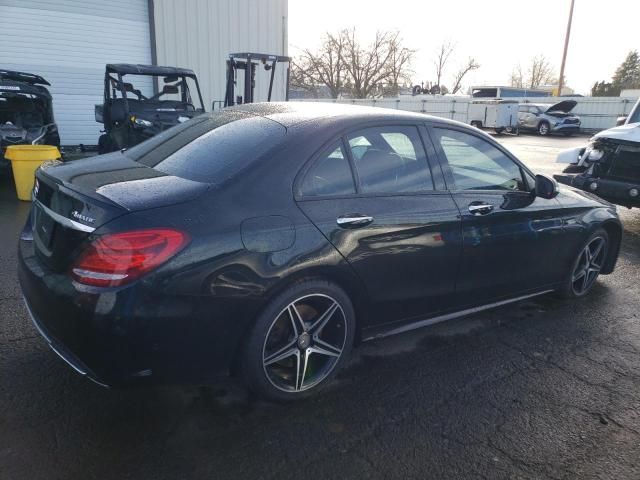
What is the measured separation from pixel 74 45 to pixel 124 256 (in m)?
13.4

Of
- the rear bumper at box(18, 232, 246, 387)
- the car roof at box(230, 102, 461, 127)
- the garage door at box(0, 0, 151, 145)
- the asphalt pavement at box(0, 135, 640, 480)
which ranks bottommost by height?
the asphalt pavement at box(0, 135, 640, 480)

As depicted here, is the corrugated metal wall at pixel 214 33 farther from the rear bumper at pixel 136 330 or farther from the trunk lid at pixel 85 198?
the rear bumper at pixel 136 330

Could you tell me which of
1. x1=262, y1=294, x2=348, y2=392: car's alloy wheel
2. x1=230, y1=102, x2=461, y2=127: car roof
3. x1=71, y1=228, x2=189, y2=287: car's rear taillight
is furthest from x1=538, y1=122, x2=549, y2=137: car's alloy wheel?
x1=71, y1=228, x2=189, y2=287: car's rear taillight

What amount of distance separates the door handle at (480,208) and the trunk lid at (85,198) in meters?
1.80

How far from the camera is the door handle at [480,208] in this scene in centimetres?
333

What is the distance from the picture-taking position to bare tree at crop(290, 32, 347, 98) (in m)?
47.0

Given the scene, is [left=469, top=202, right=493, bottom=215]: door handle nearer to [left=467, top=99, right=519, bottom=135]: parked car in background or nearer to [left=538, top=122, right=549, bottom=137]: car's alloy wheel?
[left=467, top=99, right=519, bottom=135]: parked car in background

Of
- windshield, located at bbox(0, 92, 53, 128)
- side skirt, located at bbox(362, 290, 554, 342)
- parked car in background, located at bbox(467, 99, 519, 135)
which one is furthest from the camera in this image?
parked car in background, located at bbox(467, 99, 519, 135)

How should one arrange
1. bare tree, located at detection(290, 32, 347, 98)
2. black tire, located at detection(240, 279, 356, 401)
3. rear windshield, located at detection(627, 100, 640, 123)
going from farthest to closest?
bare tree, located at detection(290, 32, 347, 98), rear windshield, located at detection(627, 100, 640, 123), black tire, located at detection(240, 279, 356, 401)

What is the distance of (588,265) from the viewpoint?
4.50 m

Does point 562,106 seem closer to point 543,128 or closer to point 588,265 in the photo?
point 543,128

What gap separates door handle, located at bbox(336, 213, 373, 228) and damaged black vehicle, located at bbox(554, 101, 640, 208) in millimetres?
5131

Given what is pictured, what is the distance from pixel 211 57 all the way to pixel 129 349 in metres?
14.2

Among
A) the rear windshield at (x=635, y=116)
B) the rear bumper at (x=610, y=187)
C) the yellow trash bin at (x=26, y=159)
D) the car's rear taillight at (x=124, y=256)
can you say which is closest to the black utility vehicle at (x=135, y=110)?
the yellow trash bin at (x=26, y=159)
